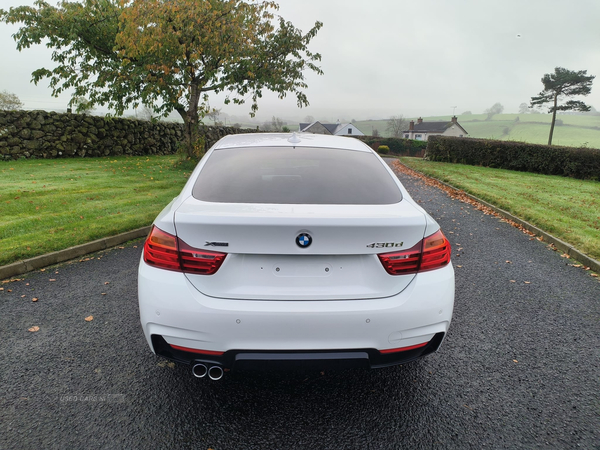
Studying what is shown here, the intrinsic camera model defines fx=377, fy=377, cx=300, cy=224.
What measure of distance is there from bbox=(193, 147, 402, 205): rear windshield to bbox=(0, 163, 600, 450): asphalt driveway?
4.32 feet

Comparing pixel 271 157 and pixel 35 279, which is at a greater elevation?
pixel 271 157

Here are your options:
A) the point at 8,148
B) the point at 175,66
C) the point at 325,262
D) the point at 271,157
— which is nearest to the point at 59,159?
the point at 8,148

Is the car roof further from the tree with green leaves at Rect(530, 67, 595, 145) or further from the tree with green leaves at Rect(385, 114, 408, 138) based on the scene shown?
the tree with green leaves at Rect(385, 114, 408, 138)

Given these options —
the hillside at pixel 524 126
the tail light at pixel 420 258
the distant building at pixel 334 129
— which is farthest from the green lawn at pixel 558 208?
the hillside at pixel 524 126

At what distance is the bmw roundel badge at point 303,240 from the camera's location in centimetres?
201

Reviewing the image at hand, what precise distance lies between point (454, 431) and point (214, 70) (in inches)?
599

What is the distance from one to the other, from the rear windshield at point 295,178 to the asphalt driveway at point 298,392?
4.32 feet

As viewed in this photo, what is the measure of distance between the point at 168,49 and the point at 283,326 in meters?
13.3

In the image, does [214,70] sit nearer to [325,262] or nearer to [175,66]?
[175,66]

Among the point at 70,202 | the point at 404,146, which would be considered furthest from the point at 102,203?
the point at 404,146

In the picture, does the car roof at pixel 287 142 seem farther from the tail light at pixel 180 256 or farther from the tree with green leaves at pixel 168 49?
the tree with green leaves at pixel 168 49

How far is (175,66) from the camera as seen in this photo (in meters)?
14.1

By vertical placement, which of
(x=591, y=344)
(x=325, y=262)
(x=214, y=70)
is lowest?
(x=591, y=344)

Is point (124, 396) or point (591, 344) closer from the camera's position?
point (124, 396)
